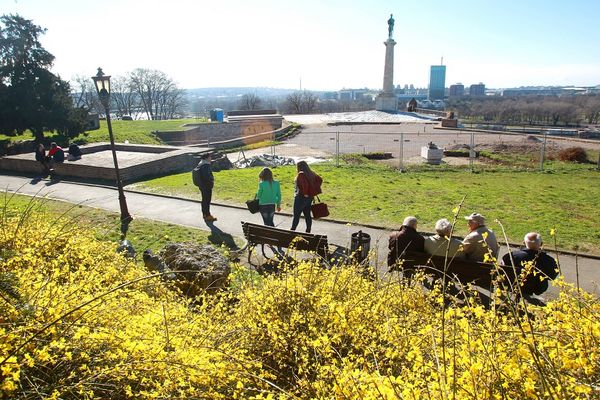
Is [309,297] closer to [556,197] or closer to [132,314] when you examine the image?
[132,314]

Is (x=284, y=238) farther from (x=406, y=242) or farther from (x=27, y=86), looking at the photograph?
(x=27, y=86)

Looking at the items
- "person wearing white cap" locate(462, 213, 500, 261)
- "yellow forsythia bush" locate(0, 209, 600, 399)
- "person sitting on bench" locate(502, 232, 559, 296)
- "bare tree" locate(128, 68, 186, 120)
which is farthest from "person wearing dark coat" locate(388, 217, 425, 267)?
"bare tree" locate(128, 68, 186, 120)

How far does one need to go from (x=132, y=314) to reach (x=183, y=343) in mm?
881

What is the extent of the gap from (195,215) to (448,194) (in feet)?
23.2

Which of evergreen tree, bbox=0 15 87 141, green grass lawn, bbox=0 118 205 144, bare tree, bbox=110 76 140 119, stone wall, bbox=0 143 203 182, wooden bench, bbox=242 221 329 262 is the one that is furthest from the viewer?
bare tree, bbox=110 76 140 119

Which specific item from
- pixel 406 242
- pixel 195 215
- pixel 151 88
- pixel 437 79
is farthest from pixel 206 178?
pixel 437 79

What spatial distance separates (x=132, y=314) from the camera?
3.56 m

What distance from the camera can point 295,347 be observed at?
316 cm

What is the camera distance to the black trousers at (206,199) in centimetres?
909

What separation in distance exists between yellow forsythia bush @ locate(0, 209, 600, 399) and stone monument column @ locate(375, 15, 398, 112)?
45551 millimetres

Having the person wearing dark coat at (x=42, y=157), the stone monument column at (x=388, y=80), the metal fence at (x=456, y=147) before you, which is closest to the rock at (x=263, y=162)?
the metal fence at (x=456, y=147)

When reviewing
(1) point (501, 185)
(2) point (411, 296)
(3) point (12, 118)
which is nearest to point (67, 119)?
(3) point (12, 118)

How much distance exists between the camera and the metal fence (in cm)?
1809

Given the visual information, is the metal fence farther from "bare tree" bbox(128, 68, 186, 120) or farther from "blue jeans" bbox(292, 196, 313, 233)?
"bare tree" bbox(128, 68, 186, 120)
